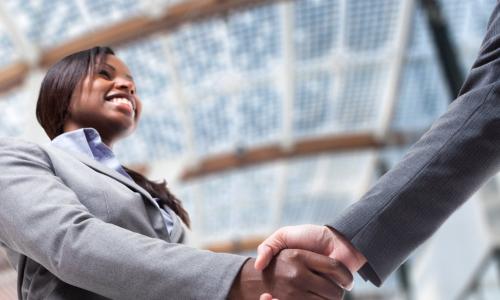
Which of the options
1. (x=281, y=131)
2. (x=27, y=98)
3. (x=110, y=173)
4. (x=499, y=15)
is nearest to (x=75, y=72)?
(x=110, y=173)

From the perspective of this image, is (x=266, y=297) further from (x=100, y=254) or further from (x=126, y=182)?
(x=126, y=182)

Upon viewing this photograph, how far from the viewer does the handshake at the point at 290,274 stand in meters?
1.45

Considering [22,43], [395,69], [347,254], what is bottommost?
[395,69]

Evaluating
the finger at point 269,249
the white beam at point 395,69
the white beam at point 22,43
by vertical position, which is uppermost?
the finger at point 269,249

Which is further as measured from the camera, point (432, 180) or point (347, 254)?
point (432, 180)

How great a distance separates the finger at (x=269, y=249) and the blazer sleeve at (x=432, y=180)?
6.6 inches

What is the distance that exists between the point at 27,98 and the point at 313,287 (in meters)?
13.7

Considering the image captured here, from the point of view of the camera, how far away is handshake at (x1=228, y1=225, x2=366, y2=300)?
145 centimetres

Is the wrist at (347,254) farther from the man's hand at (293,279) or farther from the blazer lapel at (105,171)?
the blazer lapel at (105,171)

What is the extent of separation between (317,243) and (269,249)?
0.53ft

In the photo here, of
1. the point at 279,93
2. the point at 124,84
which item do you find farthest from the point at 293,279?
the point at 279,93

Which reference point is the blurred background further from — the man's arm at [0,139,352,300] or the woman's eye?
the man's arm at [0,139,352,300]

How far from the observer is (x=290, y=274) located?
1468 millimetres

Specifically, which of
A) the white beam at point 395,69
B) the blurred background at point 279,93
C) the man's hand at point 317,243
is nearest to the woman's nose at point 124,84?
the man's hand at point 317,243
